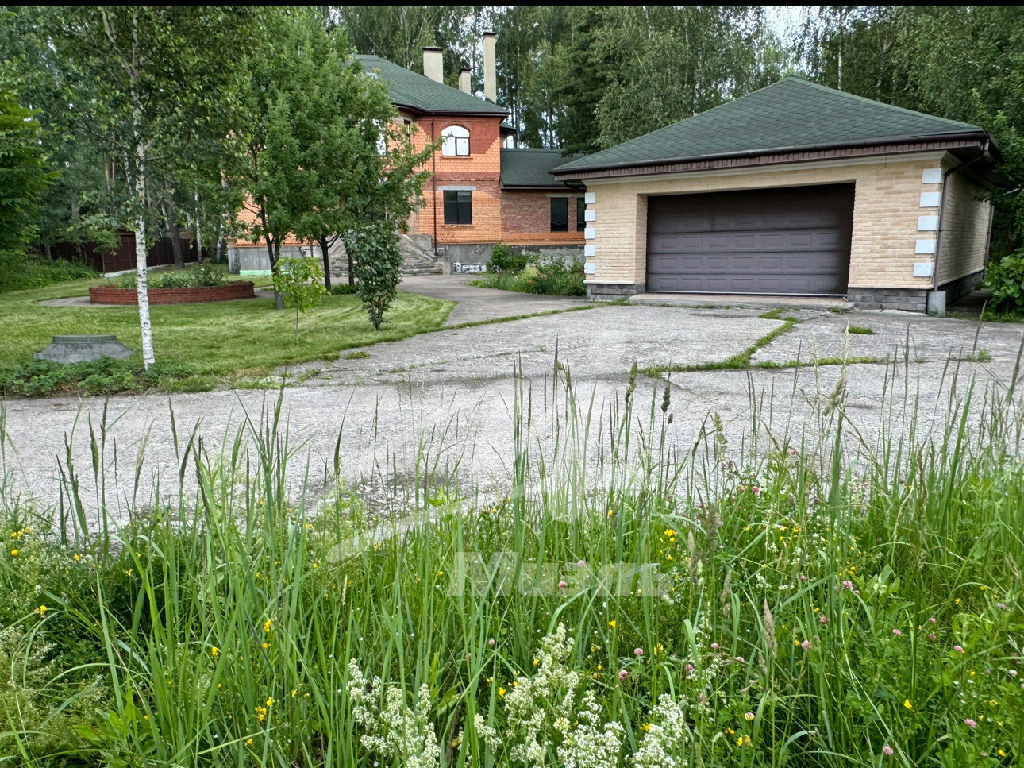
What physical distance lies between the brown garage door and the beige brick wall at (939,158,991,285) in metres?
1.67

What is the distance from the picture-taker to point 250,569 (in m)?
1.83

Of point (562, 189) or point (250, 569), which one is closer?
point (250, 569)

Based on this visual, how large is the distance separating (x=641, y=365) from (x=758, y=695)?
6321 mm

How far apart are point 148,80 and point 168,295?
11087 mm

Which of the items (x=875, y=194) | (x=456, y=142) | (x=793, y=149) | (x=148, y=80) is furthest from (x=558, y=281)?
(x=456, y=142)

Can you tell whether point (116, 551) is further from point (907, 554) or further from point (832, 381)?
point (832, 381)

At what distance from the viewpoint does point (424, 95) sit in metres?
30.2

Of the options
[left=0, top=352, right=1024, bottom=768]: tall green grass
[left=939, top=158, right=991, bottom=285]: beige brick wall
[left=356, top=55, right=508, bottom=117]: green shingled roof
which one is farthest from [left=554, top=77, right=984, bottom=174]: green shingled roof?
[left=356, top=55, right=508, bottom=117]: green shingled roof

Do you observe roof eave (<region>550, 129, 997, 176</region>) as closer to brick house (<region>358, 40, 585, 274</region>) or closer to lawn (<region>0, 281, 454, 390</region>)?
lawn (<region>0, 281, 454, 390</region>)

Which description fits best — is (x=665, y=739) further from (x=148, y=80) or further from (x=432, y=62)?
(x=432, y=62)

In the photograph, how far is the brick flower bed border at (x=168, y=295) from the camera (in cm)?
1670

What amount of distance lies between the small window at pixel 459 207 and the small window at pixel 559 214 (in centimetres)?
388

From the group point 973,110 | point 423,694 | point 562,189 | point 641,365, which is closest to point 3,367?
point 641,365

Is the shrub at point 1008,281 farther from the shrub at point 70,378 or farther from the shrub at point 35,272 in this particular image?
the shrub at point 35,272
